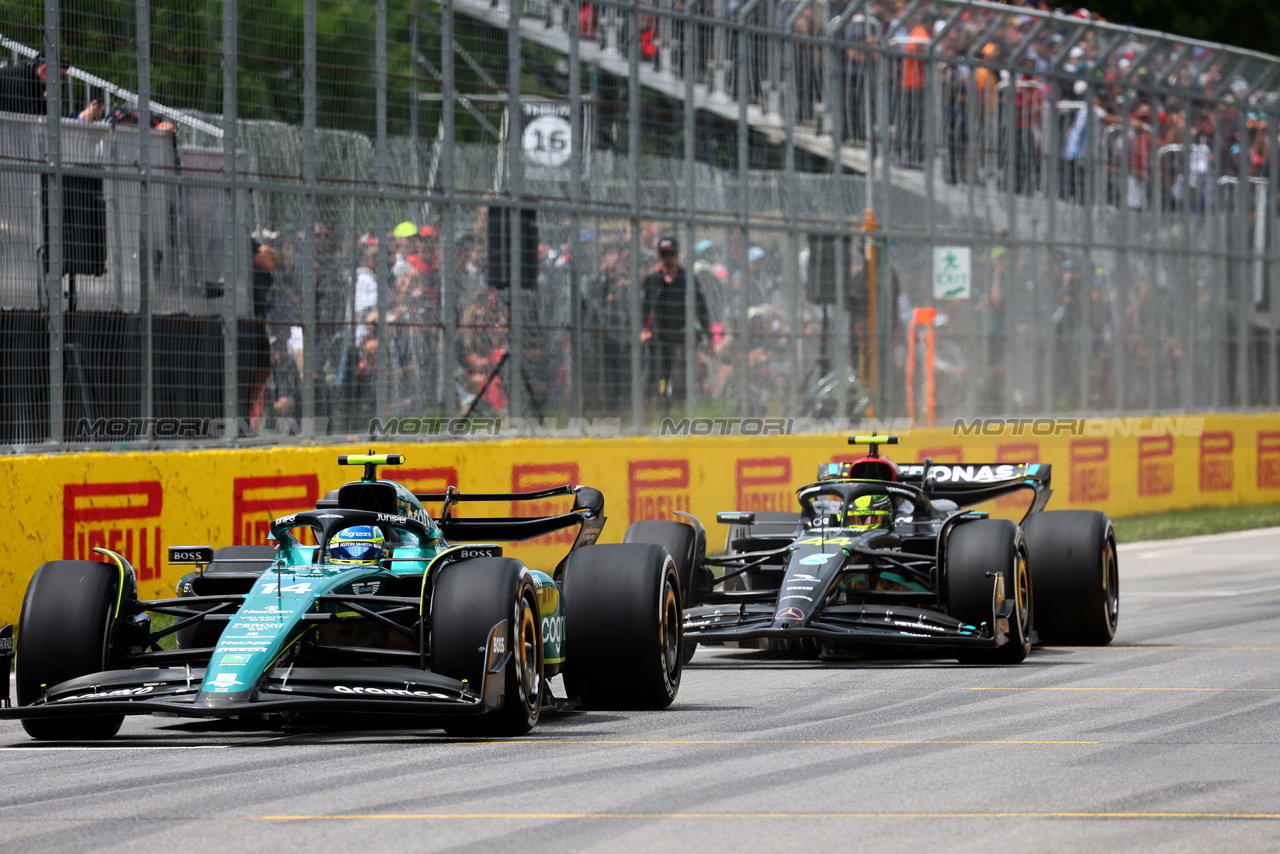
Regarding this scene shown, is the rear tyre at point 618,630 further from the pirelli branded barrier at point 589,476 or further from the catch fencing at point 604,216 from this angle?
the catch fencing at point 604,216

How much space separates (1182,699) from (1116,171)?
1677cm

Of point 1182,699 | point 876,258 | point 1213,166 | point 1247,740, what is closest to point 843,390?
point 876,258

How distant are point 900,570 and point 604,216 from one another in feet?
23.9

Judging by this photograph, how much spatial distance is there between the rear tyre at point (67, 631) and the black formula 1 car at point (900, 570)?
3.74 meters

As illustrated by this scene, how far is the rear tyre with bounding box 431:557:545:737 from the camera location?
335 inches

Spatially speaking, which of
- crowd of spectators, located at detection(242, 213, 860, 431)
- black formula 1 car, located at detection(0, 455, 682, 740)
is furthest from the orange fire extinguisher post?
black formula 1 car, located at detection(0, 455, 682, 740)

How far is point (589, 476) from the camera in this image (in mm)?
17594

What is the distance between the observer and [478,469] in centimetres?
1648

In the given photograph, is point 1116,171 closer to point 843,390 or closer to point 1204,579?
point 843,390

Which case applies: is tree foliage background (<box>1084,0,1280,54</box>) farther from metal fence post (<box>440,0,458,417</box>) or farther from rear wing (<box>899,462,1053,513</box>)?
rear wing (<box>899,462,1053,513</box>)

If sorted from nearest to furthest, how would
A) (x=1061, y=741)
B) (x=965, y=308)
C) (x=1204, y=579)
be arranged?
1. (x=1061, y=741)
2. (x=1204, y=579)
3. (x=965, y=308)

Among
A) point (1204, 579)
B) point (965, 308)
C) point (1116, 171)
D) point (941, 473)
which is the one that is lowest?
point (1204, 579)

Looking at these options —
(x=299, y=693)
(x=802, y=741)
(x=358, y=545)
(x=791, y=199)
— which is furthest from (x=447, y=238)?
(x=802, y=741)

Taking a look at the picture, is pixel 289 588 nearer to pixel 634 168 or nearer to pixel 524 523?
pixel 524 523
